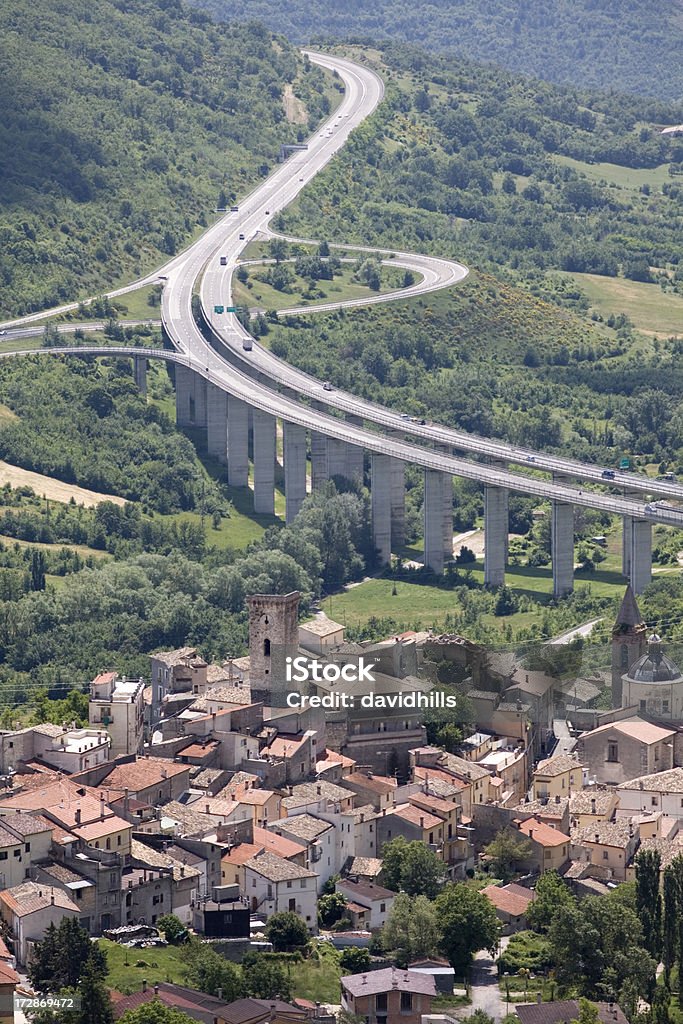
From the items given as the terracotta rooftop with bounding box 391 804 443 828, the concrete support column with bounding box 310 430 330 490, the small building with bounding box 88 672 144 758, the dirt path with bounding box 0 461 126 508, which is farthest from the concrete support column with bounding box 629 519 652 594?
the terracotta rooftop with bounding box 391 804 443 828

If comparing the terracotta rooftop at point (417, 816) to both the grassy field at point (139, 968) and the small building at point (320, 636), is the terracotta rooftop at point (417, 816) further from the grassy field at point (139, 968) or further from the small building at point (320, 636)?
the grassy field at point (139, 968)

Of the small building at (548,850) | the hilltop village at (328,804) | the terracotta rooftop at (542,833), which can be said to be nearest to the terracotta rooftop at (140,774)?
the hilltop village at (328,804)

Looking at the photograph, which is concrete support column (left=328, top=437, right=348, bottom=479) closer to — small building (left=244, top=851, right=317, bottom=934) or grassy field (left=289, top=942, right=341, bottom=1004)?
small building (left=244, top=851, right=317, bottom=934)

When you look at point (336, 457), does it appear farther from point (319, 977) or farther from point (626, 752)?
point (319, 977)

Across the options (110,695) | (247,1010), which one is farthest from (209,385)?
(247,1010)

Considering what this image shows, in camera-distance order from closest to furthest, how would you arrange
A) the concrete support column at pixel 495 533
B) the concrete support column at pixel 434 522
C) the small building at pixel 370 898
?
the small building at pixel 370 898 → the concrete support column at pixel 495 533 → the concrete support column at pixel 434 522

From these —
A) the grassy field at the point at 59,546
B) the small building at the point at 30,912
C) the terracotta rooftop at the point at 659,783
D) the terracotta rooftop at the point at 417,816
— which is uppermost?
the small building at the point at 30,912
